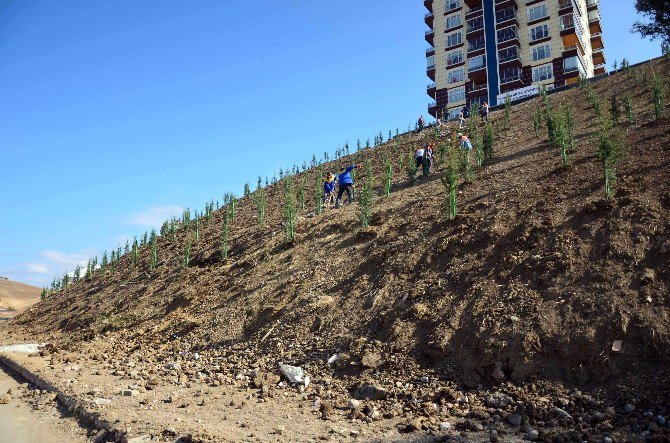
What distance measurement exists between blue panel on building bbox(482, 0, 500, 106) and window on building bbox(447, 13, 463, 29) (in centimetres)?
306

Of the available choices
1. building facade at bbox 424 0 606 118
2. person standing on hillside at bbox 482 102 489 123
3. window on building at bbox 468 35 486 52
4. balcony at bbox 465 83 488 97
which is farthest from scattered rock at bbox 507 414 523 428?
window on building at bbox 468 35 486 52

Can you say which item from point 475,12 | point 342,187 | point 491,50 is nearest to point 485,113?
point 342,187

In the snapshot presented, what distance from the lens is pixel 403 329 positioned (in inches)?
264

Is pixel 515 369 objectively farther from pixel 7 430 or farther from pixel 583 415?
pixel 7 430

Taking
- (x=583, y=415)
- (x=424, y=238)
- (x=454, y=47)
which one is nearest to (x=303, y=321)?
(x=424, y=238)

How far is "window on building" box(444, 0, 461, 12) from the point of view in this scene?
1900 inches

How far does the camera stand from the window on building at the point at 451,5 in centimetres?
4825

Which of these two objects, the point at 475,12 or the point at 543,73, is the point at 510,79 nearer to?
the point at 543,73

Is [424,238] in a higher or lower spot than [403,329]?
higher

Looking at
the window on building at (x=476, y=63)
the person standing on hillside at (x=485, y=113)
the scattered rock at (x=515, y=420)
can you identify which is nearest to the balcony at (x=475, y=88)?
the window on building at (x=476, y=63)

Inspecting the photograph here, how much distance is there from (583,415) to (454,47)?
49.1 metres

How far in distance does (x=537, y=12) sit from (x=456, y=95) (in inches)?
416

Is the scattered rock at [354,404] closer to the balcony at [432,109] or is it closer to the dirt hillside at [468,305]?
the dirt hillside at [468,305]

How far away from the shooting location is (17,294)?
42.3 metres
